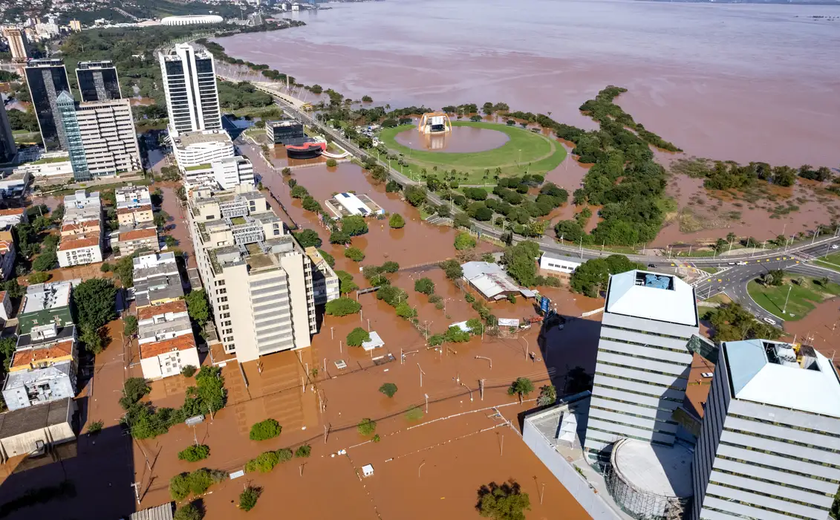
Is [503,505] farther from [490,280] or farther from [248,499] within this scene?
[490,280]

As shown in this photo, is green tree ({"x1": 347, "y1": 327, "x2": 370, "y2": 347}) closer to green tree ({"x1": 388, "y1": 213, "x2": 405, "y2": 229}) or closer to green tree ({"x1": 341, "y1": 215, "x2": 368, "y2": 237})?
green tree ({"x1": 341, "y1": 215, "x2": 368, "y2": 237})

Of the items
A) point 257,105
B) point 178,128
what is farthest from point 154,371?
point 257,105

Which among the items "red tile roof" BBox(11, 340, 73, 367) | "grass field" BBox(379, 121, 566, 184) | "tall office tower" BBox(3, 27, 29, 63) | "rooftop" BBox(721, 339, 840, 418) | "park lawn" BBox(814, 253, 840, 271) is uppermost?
"rooftop" BBox(721, 339, 840, 418)

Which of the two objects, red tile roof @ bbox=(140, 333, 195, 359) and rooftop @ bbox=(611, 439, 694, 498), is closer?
rooftop @ bbox=(611, 439, 694, 498)

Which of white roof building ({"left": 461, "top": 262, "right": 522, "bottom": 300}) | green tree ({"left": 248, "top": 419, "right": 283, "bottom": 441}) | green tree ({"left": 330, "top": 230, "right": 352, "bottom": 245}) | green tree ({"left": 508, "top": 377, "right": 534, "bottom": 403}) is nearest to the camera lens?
green tree ({"left": 248, "top": 419, "right": 283, "bottom": 441})

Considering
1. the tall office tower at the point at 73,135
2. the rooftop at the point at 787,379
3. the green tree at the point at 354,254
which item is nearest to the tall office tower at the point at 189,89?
the tall office tower at the point at 73,135

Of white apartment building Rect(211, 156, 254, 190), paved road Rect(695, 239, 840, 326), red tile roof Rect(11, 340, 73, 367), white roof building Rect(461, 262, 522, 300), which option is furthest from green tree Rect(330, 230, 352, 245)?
paved road Rect(695, 239, 840, 326)

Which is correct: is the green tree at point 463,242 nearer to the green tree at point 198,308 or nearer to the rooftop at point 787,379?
the green tree at point 198,308
